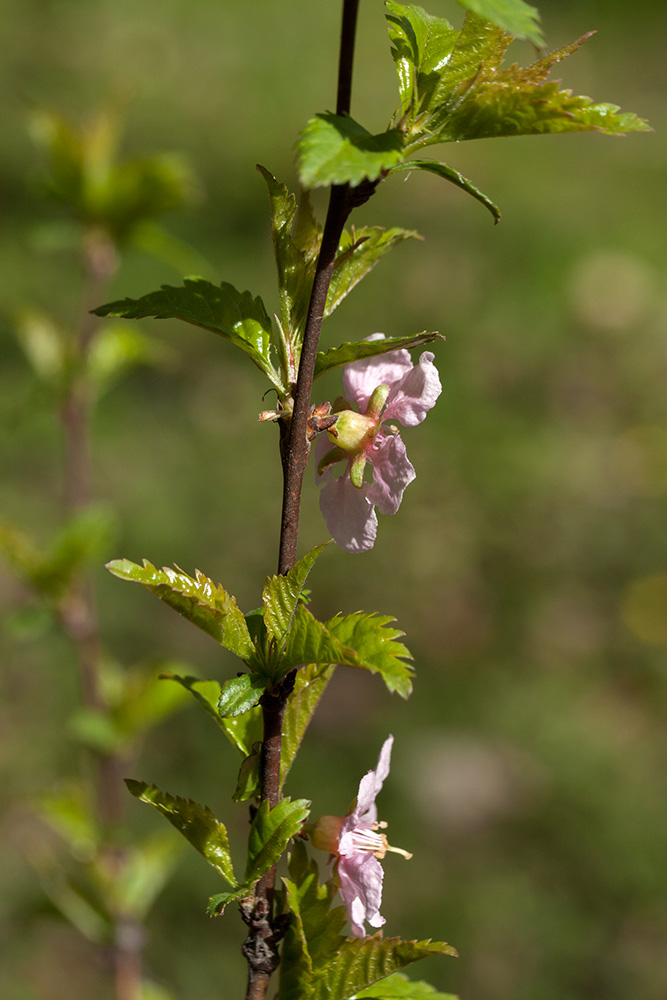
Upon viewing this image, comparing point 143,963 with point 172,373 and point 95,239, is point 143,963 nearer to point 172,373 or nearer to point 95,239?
point 95,239

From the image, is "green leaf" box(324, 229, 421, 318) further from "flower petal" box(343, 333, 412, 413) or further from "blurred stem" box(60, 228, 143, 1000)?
"blurred stem" box(60, 228, 143, 1000)

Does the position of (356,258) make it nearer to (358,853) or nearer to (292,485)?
(292,485)

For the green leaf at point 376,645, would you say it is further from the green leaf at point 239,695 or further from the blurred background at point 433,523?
the blurred background at point 433,523

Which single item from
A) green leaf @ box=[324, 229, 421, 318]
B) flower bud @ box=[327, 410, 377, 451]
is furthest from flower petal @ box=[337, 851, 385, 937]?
green leaf @ box=[324, 229, 421, 318]

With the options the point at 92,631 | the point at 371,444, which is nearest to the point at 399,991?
the point at 371,444

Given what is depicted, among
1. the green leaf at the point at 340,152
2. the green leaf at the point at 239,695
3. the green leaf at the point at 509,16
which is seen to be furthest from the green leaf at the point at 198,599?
the green leaf at the point at 509,16

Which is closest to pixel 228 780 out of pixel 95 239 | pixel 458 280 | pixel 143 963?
pixel 143 963
